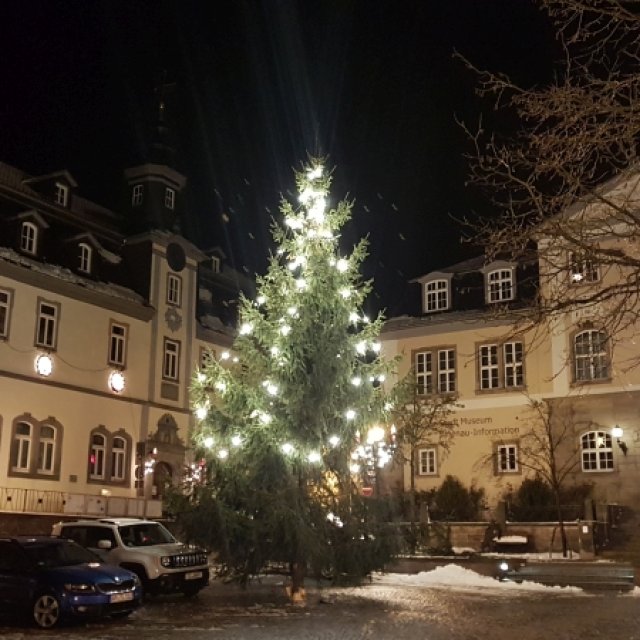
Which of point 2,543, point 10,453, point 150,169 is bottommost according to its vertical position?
point 2,543

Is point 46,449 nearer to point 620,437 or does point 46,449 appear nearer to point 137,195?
point 137,195

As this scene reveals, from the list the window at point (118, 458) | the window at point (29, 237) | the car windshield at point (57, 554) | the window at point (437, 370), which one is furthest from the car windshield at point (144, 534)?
the window at point (437, 370)

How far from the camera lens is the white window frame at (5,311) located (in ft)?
97.2

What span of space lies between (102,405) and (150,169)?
39.3 ft

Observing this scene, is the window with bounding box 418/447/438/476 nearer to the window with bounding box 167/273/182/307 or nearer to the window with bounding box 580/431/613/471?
the window with bounding box 580/431/613/471

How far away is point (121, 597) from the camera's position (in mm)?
14586

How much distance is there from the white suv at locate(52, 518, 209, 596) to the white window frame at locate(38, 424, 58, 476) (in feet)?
40.9

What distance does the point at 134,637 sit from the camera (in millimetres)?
12719

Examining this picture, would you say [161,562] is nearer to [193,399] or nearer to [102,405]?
[193,399]

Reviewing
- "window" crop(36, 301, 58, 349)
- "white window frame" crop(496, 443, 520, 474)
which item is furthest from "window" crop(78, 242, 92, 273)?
"white window frame" crop(496, 443, 520, 474)

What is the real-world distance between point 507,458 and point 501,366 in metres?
3.80

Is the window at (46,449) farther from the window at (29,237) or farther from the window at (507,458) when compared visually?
the window at (507,458)

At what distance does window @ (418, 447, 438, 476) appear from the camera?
3710cm

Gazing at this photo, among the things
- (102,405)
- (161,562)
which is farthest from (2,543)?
(102,405)
